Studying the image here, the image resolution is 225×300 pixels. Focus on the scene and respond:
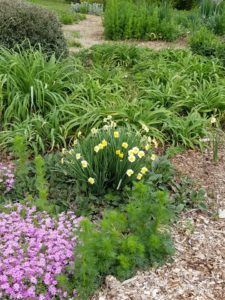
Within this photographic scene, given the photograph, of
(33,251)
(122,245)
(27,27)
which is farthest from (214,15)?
(33,251)

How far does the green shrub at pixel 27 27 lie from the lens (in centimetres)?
599

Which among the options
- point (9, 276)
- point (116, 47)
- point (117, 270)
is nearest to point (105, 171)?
point (117, 270)

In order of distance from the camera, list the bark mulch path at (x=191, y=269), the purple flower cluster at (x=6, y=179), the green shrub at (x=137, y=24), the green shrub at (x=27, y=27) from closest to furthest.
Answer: the bark mulch path at (x=191, y=269)
the purple flower cluster at (x=6, y=179)
the green shrub at (x=27, y=27)
the green shrub at (x=137, y=24)

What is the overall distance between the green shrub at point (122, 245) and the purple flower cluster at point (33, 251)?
141 mm

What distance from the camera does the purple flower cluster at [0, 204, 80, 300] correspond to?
2867mm

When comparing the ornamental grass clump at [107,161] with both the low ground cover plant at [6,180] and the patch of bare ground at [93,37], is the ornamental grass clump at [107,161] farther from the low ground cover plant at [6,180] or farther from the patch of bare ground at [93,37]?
the patch of bare ground at [93,37]

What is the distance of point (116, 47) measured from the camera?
7.17 meters

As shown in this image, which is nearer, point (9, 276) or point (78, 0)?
point (9, 276)

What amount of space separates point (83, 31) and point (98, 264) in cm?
798

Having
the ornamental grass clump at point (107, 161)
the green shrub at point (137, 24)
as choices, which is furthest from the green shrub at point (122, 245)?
the green shrub at point (137, 24)

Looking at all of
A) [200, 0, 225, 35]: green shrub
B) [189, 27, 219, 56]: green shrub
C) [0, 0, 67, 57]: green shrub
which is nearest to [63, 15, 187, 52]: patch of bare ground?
[189, 27, 219, 56]: green shrub

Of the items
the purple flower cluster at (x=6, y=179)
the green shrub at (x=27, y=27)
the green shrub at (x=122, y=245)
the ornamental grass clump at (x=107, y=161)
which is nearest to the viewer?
the green shrub at (x=122, y=245)

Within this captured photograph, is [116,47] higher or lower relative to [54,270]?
higher

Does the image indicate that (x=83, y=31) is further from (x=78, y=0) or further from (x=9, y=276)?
(x=78, y=0)
